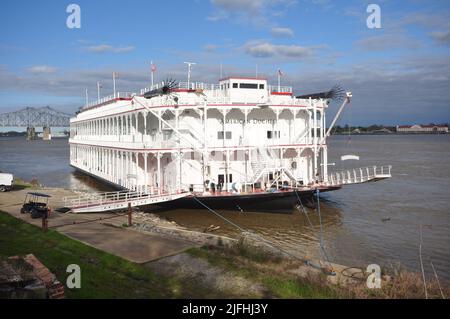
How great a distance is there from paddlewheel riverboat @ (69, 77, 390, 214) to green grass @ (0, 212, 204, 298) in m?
8.43

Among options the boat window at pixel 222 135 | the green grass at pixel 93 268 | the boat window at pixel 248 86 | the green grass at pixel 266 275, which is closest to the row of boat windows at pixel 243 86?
the boat window at pixel 248 86

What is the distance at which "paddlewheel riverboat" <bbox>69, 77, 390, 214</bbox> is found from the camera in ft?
91.6

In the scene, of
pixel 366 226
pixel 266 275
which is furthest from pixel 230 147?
pixel 266 275

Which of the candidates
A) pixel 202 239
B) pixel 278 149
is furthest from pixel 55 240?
pixel 278 149

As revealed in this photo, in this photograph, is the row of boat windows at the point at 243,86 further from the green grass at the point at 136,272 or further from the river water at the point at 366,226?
the green grass at the point at 136,272

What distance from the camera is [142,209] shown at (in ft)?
98.1

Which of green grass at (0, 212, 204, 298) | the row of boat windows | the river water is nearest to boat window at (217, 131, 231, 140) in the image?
the row of boat windows

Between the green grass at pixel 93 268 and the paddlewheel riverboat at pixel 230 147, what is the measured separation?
8.43 metres

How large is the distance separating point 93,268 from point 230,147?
15.3m

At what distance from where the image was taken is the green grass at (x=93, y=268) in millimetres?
12484

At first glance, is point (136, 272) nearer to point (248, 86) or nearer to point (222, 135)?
point (222, 135)

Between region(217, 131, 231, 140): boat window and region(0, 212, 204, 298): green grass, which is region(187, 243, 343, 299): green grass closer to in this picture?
region(0, 212, 204, 298): green grass

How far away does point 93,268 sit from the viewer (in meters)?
14.5
